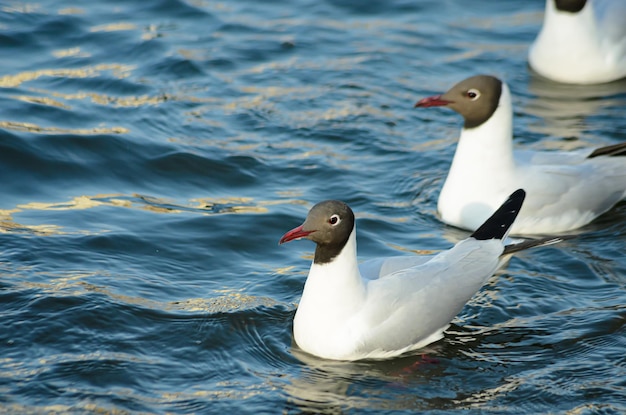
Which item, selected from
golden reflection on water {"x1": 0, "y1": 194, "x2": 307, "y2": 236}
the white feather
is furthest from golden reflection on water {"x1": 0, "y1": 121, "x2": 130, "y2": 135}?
the white feather

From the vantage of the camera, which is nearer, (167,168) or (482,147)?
(482,147)

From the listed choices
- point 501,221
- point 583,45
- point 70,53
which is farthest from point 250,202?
point 583,45

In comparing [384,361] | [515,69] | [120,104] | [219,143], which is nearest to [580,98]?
[515,69]

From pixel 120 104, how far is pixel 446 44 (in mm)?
4396

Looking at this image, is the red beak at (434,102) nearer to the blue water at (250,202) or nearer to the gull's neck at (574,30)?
the blue water at (250,202)

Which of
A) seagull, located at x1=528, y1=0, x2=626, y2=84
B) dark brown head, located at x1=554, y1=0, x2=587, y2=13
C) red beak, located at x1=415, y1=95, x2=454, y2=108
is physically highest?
dark brown head, located at x1=554, y1=0, x2=587, y2=13

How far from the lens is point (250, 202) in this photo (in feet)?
31.0

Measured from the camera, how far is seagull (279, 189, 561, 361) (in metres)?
6.81

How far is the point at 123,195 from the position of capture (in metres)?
9.42

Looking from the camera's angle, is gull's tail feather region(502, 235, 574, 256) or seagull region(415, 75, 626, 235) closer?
gull's tail feather region(502, 235, 574, 256)

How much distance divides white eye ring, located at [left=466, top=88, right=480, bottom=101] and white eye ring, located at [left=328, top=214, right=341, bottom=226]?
9.15 feet

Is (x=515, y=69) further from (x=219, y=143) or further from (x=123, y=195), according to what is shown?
(x=123, y=195)

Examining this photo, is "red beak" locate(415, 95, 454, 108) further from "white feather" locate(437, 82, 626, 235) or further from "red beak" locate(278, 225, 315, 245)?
"red beak" locate(278, 225, 315, 245)

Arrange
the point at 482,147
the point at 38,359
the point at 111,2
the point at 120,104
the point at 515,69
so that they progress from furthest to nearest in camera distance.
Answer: the point at 111,2 < the point at 515,69 < the point at 120,104 < the point at 482,147 < the point at 38,359
